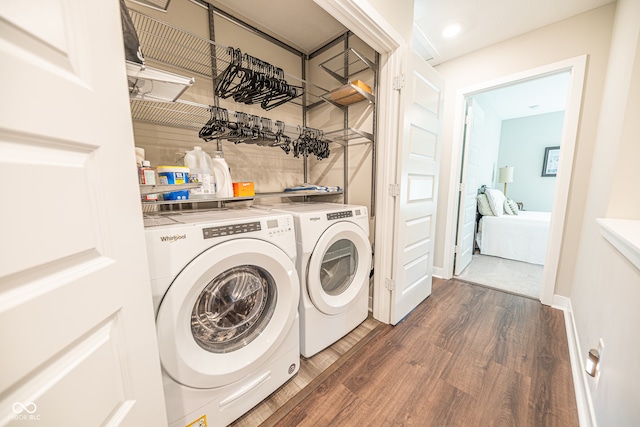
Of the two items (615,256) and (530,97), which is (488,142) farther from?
(615,256)

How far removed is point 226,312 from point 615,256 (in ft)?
5.68

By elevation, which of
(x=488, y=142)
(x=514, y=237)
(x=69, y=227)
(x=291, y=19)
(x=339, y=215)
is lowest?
(x=514, y=237)

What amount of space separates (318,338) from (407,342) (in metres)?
0.65

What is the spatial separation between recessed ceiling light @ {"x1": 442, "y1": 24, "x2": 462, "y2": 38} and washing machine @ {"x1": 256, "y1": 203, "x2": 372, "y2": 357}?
5.79 feet

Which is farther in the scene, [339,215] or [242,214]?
[339,215]

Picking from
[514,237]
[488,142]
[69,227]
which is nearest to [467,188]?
[514,237]

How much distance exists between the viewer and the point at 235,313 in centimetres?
109

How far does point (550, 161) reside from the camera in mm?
4578

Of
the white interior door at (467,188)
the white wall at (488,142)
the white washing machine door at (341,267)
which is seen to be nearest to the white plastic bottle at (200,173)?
the white washing machine door at (341,267)

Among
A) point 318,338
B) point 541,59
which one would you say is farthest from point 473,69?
point 318,338

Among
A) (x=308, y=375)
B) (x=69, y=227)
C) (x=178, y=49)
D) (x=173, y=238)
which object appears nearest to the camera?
(x=69, y=227)

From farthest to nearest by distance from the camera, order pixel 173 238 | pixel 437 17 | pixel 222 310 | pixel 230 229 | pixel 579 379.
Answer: pixel 437 17 < pixel 579 379 < pixel 222 310 < pixel 230 229 < pixel 173 238

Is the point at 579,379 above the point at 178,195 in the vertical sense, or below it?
below

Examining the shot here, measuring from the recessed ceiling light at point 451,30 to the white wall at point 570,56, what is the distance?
43 cm
